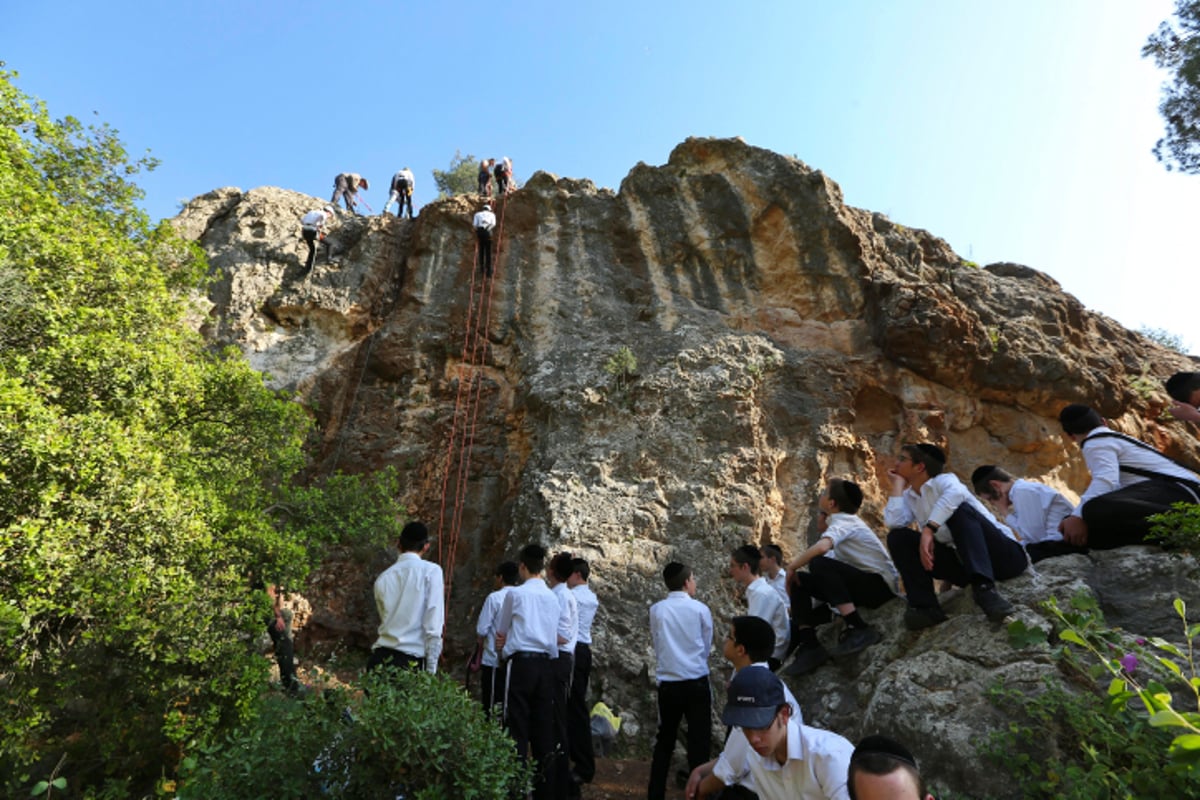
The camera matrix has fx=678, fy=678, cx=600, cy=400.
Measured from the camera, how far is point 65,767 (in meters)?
6.88

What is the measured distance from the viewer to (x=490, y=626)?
6785mm

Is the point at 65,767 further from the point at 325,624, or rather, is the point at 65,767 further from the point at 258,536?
the point at 325,624

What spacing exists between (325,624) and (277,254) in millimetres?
8414

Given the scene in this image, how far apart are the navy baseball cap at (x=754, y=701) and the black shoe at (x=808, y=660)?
3.16 m

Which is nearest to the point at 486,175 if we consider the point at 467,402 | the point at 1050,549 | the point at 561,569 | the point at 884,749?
the point at 467,402

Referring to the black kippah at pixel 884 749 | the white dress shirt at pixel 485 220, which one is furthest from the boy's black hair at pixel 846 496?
the white dress shirt at pixel 485 220

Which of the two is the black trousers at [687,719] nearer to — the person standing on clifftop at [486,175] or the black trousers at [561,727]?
the black trousers at [561,727]

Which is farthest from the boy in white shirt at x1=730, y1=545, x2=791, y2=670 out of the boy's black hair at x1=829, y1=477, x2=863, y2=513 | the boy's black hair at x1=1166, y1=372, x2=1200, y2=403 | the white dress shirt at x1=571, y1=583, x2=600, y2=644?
the boy's black hair at x1=1166, y1=372, x2=1200, y2=403

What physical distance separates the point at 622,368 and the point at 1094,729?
9263mm

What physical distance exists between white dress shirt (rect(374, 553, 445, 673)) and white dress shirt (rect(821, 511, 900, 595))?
355cm

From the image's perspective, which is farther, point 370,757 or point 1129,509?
point 1129,509

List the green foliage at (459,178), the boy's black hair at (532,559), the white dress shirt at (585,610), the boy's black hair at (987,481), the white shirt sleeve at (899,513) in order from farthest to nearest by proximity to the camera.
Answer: the green foliage at (459,178), the white dress shirt at (585,610), the boy's black hair at (987,481), the boy's black hair at (532,559), the white shirt sleeve at (899,513)

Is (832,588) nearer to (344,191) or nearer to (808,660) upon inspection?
(808,660)

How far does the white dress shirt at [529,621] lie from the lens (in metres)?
5.86
